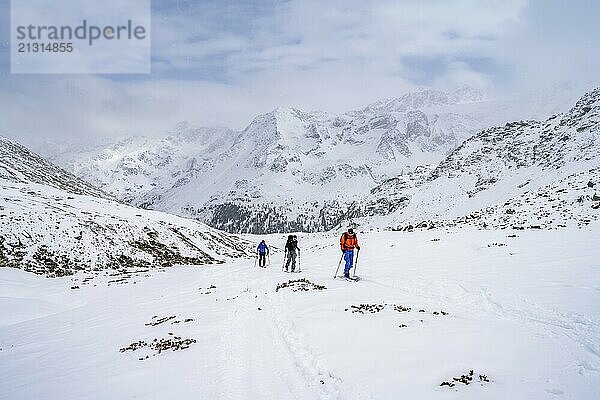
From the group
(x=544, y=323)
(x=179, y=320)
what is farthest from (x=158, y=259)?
(x=544, y=323)

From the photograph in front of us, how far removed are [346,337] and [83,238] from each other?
41.6 m

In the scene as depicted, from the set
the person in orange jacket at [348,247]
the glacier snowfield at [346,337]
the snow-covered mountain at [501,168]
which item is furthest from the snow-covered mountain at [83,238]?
the snow-covered mountain at [501,168]

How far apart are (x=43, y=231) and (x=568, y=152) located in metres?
133

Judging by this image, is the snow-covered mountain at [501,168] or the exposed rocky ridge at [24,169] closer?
the exposed rocky ridge at [24,169]

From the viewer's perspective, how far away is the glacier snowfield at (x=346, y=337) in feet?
24.7

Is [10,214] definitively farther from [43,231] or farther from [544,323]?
[544,323]

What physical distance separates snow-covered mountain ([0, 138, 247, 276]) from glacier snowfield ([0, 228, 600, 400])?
15.3 meters

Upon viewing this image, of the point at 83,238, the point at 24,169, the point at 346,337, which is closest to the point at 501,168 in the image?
the point at 83,238

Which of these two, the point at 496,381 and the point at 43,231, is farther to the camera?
the point at 43,231

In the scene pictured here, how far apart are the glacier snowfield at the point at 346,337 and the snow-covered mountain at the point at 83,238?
15340 mm

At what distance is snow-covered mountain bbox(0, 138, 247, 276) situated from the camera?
36.3m

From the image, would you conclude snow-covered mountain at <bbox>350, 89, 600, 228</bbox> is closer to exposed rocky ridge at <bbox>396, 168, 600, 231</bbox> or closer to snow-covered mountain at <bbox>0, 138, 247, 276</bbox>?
exposed rocky ridge at <bbox>396, 168, 600, 231</bbox>

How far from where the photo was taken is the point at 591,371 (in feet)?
23.4

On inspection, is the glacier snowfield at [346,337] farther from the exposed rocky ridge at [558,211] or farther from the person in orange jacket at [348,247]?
the exposed rocky ridge at [558,211]
